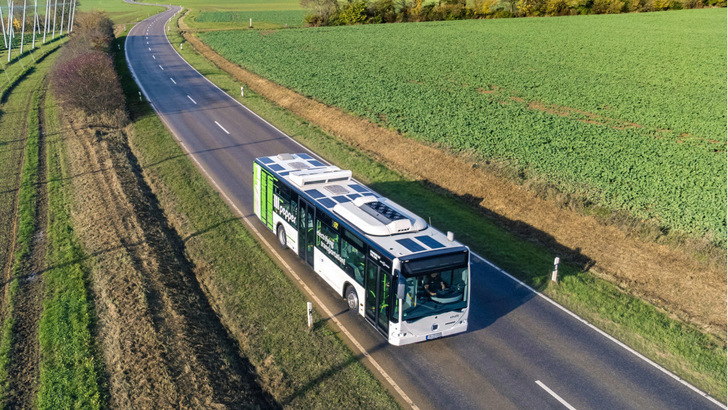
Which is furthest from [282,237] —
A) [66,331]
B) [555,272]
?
[555,272]

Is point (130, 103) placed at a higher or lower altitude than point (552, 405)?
higher

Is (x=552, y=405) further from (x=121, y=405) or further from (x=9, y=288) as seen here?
(x=9, y=288)

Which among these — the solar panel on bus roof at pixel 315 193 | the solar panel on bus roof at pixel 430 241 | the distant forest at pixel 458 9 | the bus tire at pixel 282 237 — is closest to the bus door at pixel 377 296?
the solar panel on bus roof at pixel 430 241

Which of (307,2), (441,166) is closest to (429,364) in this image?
(441,166)

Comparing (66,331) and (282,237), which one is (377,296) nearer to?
(282,237)

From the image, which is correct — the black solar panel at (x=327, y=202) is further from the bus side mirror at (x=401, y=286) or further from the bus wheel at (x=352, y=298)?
the bus side mirror at (x=401, y=286)

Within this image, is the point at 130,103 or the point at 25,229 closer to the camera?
the point at 25,229

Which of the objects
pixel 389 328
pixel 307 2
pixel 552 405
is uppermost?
pixel 307 2
